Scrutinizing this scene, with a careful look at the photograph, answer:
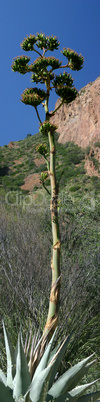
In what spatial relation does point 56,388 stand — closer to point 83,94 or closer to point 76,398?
Result: point 76,398

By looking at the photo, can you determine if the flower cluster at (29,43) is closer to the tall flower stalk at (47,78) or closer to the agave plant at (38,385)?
the tall flower stalk at (47,78)

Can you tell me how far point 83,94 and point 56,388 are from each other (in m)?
41.7

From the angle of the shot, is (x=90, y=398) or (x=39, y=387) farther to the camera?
(x=90, y=398)

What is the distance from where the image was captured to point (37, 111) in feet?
9.76

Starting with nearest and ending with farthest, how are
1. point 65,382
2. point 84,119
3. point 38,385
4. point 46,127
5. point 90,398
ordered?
point 38,385 < point 65,382 < point 90,398 < point 46,127 < point 84,119

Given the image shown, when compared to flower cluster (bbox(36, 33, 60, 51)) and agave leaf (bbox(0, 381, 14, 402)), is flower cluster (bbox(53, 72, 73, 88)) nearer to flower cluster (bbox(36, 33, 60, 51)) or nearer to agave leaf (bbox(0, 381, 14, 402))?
flower cluster (bbox(36, 33, 60, 51))

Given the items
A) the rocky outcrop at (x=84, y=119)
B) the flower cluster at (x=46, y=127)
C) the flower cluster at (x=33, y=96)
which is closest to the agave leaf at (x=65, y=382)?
the flower cluster at (x=46, y=127)

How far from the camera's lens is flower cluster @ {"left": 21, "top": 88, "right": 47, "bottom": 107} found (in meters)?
2.87

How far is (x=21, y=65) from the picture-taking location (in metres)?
2.96

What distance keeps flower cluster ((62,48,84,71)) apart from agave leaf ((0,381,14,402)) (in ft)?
8.61

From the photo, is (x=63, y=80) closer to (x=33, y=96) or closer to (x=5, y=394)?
(x=33, y=96)

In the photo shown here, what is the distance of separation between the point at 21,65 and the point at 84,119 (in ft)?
115

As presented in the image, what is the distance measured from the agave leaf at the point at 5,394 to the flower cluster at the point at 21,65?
2556 millimetres

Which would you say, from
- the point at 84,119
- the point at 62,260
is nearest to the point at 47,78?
the point at 62,260
